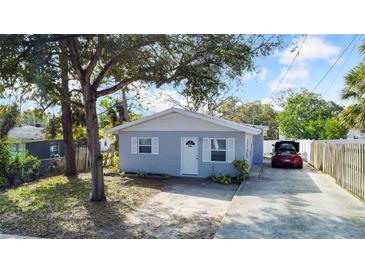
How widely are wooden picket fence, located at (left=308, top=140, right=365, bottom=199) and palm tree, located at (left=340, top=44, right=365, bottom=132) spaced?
2.16ft

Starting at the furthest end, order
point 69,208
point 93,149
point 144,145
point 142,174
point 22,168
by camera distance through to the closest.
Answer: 1. point 144,145
2. point 142,174
3. point 22,168
4. point 93,149
5. point 69,208

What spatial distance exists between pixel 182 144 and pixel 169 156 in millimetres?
821

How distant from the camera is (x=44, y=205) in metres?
7.87

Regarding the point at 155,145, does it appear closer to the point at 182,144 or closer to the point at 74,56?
the point at 182,144

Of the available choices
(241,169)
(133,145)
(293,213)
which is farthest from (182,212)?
(133,145)

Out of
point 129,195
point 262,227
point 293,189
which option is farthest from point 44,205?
point 293,189

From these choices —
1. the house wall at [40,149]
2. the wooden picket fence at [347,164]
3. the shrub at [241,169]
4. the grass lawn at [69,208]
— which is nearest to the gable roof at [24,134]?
the house wall at [40,149]

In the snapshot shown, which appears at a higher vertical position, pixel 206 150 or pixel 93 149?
pixel 93 149

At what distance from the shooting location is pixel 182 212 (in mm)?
7059

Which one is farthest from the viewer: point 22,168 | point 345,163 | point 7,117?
point 22,168

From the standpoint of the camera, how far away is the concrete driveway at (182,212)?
562 centimetres

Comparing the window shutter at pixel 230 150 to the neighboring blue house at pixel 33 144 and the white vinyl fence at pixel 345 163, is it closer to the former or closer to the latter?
the white vinyl fence at pixel 345 163

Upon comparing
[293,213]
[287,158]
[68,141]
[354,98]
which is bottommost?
[293,213]

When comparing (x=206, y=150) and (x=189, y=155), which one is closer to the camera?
(x=206, y=150)
